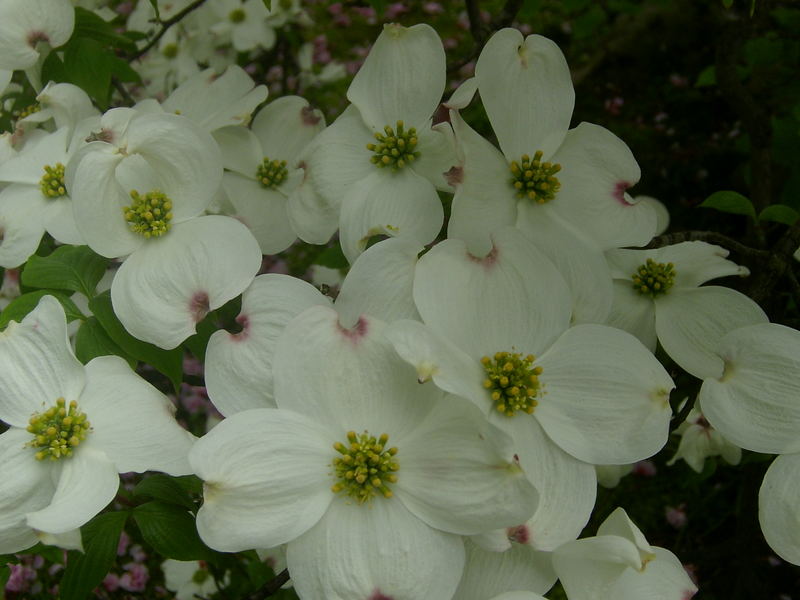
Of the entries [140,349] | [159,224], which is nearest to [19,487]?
[140,349]

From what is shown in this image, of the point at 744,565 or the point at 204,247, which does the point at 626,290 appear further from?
the point at 744,565

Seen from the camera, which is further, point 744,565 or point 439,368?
point 744,565

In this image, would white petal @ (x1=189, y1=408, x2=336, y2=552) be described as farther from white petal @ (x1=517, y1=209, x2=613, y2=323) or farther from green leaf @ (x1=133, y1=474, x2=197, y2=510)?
white petal @ (x1=517, y1=209, x2=613, y2=323)

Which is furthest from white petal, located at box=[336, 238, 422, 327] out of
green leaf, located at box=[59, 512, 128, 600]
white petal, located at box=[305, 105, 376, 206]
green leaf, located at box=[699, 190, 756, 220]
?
green leaf, located at box=[699, 190, 756, 220]

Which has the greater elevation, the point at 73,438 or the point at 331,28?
the point at 73,438

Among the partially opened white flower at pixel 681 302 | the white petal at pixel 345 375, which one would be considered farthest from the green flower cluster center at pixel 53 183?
the partially opened white flower at pixel 681 302

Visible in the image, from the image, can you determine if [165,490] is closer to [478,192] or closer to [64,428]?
[64,428]

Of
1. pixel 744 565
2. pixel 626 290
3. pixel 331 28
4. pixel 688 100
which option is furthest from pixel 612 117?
pixel 626 290

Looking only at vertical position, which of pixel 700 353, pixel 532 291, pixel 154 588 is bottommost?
pixel 154 588
